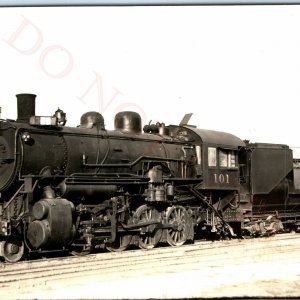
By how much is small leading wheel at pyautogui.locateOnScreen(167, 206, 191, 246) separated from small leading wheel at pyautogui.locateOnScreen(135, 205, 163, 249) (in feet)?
1.35

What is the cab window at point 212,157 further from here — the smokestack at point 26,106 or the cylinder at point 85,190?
the smokestack at point 26,106

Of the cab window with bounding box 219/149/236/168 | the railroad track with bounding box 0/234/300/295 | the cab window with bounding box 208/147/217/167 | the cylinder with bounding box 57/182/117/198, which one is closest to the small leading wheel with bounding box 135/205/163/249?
the railroad track with bounding box 0/234/300/295

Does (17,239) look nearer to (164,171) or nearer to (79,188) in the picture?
(79,188)

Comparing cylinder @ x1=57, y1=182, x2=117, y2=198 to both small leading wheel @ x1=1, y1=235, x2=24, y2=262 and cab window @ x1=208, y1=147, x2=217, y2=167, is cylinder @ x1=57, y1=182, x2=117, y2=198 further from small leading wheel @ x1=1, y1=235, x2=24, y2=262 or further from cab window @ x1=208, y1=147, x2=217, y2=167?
cab window @ x1=208, y1=147, x2=217, y2=167

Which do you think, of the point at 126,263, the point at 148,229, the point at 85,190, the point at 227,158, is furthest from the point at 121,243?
the point at 227,158

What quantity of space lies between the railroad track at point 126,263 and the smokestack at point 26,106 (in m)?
3.48

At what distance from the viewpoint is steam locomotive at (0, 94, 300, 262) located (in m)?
11.8

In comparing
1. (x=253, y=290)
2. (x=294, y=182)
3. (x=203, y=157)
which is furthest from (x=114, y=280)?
(x=294, y=182)

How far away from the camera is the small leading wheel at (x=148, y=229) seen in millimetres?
14188

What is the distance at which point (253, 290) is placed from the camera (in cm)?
783

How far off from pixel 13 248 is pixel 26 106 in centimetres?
335

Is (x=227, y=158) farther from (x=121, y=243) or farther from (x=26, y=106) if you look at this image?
(x=26, y=106)

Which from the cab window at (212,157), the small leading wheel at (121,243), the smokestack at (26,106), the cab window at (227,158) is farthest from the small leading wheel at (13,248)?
the cab window at (227,158)

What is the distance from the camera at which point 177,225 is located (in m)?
15.1
